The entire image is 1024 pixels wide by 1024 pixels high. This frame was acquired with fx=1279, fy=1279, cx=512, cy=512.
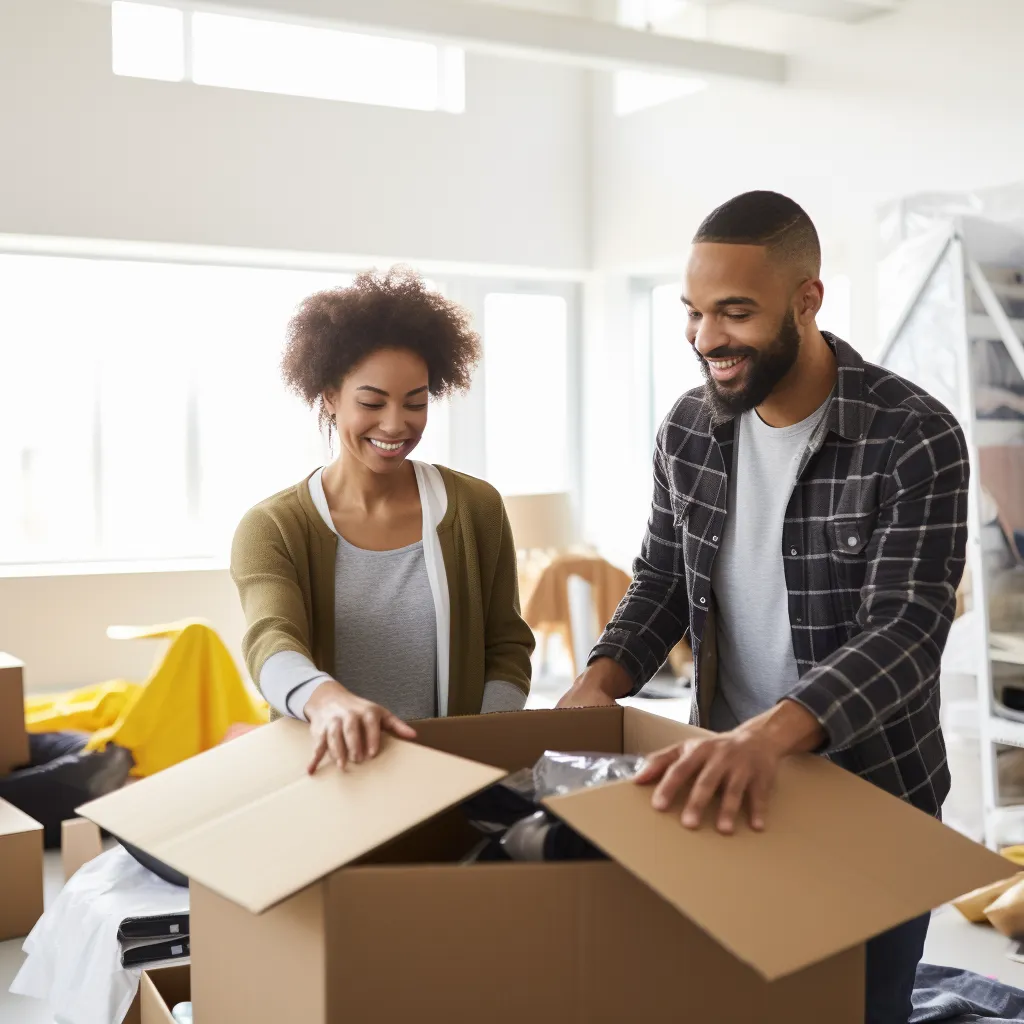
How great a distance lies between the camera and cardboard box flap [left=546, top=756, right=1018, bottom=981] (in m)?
0.83

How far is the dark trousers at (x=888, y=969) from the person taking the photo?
135cm

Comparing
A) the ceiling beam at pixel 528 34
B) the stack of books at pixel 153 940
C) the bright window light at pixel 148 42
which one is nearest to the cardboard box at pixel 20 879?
the stack of books at pixel 153 940

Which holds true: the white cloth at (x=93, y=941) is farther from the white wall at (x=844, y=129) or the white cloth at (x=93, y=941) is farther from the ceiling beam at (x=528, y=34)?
the white wall at (x=844, y=129)

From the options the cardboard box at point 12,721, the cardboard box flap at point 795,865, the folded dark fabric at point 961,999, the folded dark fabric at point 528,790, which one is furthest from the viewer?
the cardboard box at point 12,721

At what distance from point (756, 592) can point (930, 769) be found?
283 mm

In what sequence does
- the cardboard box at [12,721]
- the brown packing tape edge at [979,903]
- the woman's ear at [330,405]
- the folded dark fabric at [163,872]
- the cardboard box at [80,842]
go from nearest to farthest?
1. the woman's ear at [330,405]
2. the folded dark fabric at [163,872]
3. the cardboard box at [80,842]
4. the brown packing tape edge at [979,903]
5. the cardboard box at [12,721]

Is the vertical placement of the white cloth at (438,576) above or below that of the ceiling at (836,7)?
below

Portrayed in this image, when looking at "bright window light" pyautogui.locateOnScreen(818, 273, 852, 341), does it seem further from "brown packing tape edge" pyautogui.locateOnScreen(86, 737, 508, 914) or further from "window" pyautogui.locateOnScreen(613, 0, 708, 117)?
"brown packing tape edge" pyautogui.locateOnScreen(86, 737, 508, 914)

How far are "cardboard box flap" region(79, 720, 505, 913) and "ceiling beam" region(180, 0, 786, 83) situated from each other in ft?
12.3

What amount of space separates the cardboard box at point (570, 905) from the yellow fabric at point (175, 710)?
10.1 feet

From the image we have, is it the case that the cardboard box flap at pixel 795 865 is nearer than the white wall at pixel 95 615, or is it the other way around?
the cardboard box flap at pixel 795 865

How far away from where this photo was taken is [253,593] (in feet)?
4.97

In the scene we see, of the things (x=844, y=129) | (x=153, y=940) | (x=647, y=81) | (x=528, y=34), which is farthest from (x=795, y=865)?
(x=647, y=81)

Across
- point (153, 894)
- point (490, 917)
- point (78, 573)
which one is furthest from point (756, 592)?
point (78, 573)
